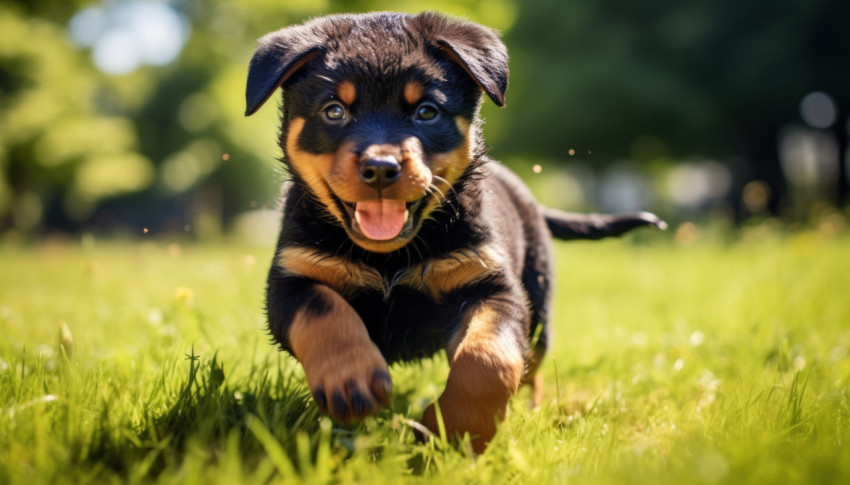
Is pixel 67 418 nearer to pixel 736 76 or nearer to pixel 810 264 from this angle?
pixel 810 264

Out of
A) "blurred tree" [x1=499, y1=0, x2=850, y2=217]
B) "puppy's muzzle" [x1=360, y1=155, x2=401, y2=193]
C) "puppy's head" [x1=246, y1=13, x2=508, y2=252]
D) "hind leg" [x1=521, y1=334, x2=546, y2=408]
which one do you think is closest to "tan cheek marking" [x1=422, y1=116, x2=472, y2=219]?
"puppy's head" [x1=246, y1=13, x2=508, y2=252]

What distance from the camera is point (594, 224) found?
3.06 meters

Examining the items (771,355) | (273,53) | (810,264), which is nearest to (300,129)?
(273,53)

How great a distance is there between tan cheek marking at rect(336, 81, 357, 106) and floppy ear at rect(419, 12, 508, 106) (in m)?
0.33

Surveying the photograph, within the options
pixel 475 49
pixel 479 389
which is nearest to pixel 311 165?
pixel 475 49

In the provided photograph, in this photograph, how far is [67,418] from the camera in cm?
166

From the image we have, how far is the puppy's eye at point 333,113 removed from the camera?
211 centimetres

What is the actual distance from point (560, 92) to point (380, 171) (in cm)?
1170

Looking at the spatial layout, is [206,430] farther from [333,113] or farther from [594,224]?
[594,224]

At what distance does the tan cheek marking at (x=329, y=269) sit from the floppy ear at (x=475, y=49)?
683 mm

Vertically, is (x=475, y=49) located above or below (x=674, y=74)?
below

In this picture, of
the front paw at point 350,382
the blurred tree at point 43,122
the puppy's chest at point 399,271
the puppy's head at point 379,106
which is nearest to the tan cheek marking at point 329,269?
the puppy's chest at point 399,271

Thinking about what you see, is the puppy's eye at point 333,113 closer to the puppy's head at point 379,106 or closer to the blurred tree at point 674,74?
the puppy's head at point 379,106

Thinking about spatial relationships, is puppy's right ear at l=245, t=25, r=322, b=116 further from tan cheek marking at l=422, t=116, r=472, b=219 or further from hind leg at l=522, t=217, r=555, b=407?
hind leg at l=522, t=217, r=555, b=407
